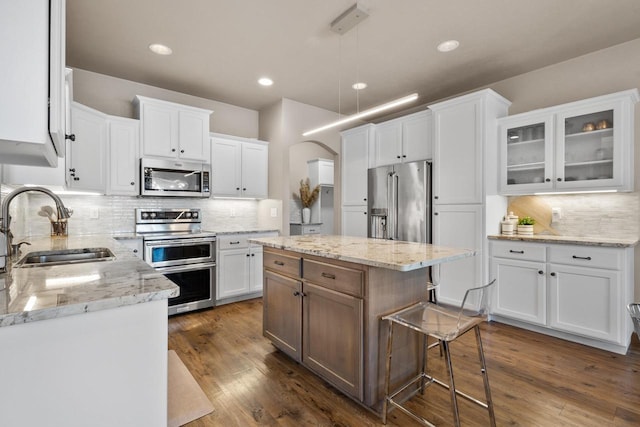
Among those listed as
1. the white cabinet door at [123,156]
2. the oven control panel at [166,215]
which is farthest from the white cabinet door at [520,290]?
the white cabinet door at [123,156]

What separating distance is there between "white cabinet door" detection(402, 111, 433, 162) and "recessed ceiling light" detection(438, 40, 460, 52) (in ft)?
2.70

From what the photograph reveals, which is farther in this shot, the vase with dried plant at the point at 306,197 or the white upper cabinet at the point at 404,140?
the vase with dried plant at the point at 306,197

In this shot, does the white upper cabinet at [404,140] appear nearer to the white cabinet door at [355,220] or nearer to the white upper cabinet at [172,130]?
the white cabinet door at [355,220]

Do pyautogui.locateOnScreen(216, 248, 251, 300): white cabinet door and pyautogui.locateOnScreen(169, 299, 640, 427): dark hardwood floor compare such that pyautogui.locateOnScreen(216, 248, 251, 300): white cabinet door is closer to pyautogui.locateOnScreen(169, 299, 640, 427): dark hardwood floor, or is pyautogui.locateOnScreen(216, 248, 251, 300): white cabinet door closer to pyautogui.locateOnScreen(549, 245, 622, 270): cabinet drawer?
pyautogui.locateOnScreen(169, 299, 640, 427): dark hardwood floor

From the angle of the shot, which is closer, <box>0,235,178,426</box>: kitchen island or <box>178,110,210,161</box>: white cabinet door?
<box>0,235,178,426</box>: kitchen island

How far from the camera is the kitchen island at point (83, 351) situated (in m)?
0.83

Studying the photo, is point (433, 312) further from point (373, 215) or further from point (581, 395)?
point (373, 215)

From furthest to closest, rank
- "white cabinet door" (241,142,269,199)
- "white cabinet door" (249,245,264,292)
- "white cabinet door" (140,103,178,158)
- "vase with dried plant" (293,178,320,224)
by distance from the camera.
Answer: "vase with dried plant" (293,178,320,224)
"white cabinet door" (241,142,269,199)
"white cabinet door" (249,245,264,292)
"white cabinet door" (140,103,178,158)

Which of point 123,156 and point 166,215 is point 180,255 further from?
point 123,156

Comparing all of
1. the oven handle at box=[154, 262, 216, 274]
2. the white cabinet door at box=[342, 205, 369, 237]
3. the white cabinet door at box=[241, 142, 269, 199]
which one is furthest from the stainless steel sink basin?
the white cabinet door at box=[342, 205, 369, 237]

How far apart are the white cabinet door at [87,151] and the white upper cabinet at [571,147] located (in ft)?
13.8

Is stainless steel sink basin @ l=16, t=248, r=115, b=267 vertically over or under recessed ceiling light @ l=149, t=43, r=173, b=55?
under

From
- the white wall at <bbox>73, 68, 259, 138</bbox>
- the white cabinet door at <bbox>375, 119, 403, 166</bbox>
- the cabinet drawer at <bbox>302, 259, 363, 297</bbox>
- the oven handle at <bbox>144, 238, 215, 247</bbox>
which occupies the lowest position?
the cabinet drawer at <bbox>302, 259, 363, 297</bbox>

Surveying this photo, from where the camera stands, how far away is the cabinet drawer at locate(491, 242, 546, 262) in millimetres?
2957
